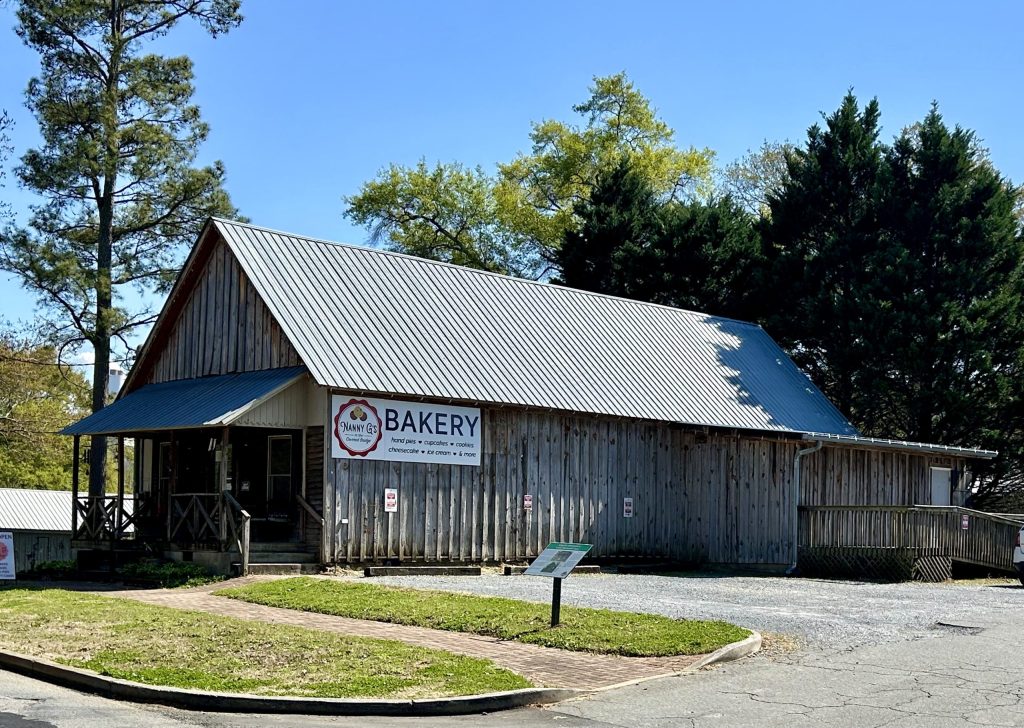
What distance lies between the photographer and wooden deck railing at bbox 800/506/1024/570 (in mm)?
25359

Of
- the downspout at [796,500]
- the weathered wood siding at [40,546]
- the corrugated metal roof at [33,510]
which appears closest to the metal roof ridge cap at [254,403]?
the downspout at [796,500]

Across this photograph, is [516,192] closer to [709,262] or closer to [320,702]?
[709,262]

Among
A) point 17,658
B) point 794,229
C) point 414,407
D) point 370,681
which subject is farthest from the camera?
point 794,229

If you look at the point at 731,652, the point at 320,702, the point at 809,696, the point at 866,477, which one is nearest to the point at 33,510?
the point at 866,477

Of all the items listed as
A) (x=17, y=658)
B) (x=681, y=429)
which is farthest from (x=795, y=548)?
(x=17, y=658)

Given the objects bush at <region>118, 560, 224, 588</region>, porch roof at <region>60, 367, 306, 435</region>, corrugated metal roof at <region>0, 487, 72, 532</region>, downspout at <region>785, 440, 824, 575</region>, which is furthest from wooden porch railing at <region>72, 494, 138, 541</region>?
corrugated metal roof at <region>0, 487, 72, 532</region>

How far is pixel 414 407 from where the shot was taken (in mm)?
23984

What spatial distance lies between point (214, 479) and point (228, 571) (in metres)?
5.00

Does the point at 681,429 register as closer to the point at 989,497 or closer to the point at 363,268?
the point at 363,268

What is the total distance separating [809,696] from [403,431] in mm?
13677

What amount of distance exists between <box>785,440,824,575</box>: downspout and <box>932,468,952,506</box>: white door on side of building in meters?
5.74

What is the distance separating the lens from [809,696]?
442 inches

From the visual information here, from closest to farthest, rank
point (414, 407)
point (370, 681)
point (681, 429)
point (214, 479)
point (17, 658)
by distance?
point (370, 681), point (17, 658), point (414, 407), point (214, 479), point (681, 429)

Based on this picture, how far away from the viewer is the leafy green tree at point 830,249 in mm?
38406
